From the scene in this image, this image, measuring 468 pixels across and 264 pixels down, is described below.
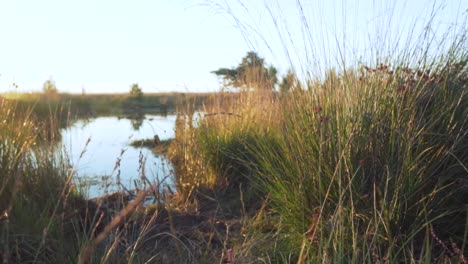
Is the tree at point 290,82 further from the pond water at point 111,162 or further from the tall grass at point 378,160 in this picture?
the pond water at point 111,162

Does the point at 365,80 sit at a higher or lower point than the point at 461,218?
higher

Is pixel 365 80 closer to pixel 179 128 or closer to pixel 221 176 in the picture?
pixel 221 176

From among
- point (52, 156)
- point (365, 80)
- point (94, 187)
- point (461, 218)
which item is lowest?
point (94, 187)

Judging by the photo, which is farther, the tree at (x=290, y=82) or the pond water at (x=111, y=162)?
the pond water at (x=111, y=162)

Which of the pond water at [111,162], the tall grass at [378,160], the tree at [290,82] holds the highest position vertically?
the tree at [290,82]

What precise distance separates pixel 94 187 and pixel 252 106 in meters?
1.88

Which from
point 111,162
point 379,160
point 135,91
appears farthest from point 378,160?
point 135,91

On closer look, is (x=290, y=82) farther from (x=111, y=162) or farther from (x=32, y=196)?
(x=111, y=162)

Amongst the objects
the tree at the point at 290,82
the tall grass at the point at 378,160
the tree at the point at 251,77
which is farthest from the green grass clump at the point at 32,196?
the tree at the point at 251,77

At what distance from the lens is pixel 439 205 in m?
2.54

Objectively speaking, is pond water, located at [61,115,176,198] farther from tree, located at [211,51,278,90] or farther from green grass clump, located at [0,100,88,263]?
tree, located at [211,51,278,90]

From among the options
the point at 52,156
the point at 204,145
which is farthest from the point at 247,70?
the point at 52,156

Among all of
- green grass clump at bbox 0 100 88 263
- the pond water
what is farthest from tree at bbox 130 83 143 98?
green grass clump at bbox 0 100 88 263

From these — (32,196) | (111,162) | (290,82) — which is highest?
(290,82)
